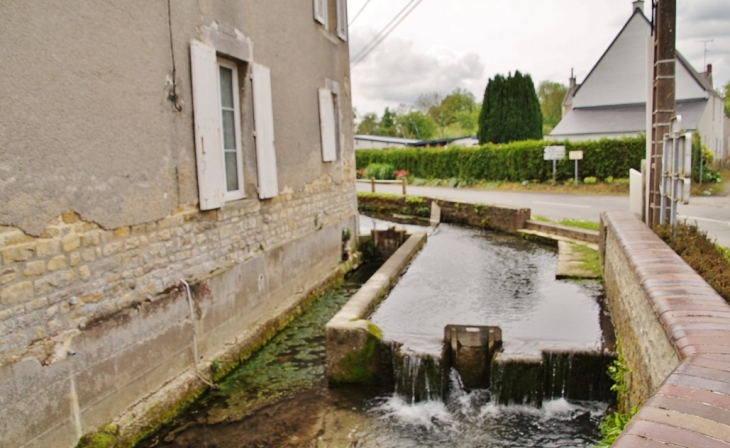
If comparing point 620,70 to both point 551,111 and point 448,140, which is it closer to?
point 448,140

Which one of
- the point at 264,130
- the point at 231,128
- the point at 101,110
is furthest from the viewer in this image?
the point at 264,130

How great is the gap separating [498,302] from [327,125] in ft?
14.0

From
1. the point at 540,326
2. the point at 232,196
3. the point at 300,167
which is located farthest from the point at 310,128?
the point at 540,326

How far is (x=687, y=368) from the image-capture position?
96.0 inches

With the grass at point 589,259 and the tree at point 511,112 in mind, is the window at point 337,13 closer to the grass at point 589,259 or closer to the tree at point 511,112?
the grass at point 589,259

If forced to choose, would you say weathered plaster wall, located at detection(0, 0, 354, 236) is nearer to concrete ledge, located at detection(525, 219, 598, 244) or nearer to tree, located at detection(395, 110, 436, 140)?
concrete ledge, located at detection(525, 219, 598, 244)

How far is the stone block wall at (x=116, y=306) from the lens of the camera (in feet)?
A: 11.8

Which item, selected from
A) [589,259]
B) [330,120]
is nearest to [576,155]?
[589,259]

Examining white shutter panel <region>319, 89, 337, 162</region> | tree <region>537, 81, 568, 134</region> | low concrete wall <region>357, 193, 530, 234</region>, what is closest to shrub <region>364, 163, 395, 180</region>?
low concrete wall <region>357, 193, 530, 234</region>

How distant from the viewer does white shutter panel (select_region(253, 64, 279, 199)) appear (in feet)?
22.3

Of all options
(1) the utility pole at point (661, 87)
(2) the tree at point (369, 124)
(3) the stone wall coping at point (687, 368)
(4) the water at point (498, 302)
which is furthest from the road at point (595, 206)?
(2) the tree at point (369, 124)

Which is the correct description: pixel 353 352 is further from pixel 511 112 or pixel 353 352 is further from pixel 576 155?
pixel 511 112

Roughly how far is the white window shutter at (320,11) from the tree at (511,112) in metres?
23.7

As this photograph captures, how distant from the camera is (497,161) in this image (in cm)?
2472
